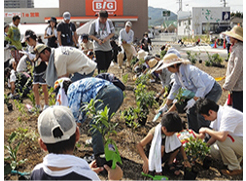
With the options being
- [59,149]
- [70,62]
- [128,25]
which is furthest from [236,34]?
[128,25]

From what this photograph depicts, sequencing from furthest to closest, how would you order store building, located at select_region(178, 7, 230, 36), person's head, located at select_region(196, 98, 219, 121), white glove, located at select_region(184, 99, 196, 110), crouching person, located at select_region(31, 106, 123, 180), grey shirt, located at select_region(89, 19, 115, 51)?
store building, located at select_region(178, 7, 230, 36), grey shirt, located at select_region(89, 19, 115, 51), white glove, located at select_region(184, 99, 196, 110), person's head, located at select_region(196, 98, 219, 121), crouching person, located at select_region(31, 106, 123, 180)

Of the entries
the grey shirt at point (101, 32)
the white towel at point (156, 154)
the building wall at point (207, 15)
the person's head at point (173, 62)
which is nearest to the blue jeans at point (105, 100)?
the white towel at point (156, 154)

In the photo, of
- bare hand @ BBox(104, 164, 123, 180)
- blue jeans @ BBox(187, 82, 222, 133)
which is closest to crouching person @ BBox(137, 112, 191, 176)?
blue jeans @ BBox(187, 82, 222, 133)

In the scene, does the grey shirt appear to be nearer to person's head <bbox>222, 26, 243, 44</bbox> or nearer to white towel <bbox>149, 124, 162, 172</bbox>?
person's head <bbox>222, 26, 243, 44</bbox>

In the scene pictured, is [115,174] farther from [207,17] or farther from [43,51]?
[207,17]

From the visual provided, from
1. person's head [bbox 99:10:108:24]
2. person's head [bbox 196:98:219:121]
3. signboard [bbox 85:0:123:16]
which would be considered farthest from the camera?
signboard [bbox 85:0:123:16]

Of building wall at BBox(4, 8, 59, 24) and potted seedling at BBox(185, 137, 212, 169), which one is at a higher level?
building wall at BBox(4, 8, 59, 24)

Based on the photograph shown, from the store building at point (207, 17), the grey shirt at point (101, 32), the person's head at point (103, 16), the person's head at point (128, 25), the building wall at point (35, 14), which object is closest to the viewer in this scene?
the person's head at point (103, 16)

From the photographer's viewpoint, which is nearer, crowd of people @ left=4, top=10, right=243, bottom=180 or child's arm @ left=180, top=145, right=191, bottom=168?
crowd of people @ left=4, top=10, right=243, bottom=180

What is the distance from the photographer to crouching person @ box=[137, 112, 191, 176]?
3.03 m

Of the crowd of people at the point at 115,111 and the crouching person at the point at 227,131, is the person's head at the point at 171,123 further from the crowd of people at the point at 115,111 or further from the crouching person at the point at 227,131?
the crouching person at the point at 227,131

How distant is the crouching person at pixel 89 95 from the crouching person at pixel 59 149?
1.32m

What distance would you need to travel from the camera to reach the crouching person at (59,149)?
1571mm

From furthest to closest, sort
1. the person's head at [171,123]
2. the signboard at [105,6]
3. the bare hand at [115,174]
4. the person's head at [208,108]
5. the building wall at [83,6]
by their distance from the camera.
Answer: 1. the building wall at [83,6]
2. the signboard at [105,6]
3. the person's head at [208,108]
4. the person's head at [171,123]
5. the bare hand at [115,174]
